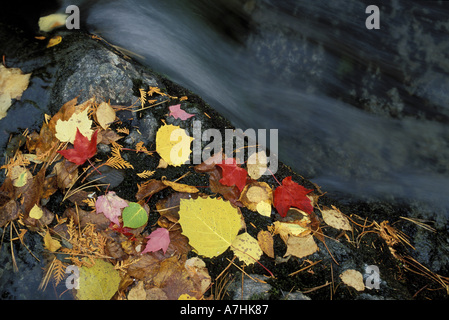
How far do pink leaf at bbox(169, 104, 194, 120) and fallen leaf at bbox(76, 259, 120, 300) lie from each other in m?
0.98

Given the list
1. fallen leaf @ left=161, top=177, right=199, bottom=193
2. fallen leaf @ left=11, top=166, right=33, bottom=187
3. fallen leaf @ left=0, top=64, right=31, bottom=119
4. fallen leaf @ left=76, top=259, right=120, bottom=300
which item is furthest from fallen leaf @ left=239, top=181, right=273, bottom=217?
fallen leaf @ left=0, top=64, right=31, bottom=119

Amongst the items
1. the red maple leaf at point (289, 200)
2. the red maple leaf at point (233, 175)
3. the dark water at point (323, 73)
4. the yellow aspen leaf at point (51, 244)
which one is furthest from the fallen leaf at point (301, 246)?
the yellow aspen leaf at point (51, 244)

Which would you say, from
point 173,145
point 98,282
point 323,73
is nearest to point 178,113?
point 173,145

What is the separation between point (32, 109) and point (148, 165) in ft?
2.77

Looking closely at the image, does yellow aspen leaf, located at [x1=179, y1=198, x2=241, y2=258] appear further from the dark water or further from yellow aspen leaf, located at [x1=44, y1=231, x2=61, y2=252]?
the dark water

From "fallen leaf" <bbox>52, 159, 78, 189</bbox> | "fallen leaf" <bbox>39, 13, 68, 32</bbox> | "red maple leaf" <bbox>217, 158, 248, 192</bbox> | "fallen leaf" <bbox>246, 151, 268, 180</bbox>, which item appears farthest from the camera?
"fallen leaf" <bbox>39, 13, 68, 32</bbox>

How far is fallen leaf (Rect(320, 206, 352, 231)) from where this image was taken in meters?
1.93

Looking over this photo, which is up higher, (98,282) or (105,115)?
(105,115)

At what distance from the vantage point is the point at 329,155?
2.47 meters

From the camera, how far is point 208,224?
1607 mm

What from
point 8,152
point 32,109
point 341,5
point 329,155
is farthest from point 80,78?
point 341,5

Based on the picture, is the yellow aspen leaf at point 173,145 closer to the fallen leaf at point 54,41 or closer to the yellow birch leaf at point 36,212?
the yellow birch leaf at point 36,212

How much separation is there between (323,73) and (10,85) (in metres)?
2.38

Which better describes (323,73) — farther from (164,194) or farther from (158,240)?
(158,240)
